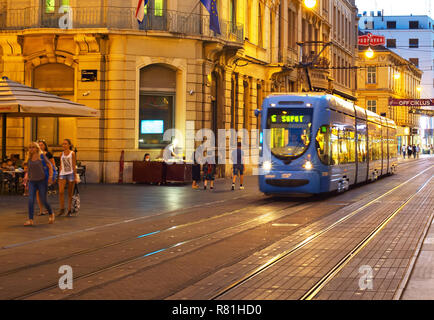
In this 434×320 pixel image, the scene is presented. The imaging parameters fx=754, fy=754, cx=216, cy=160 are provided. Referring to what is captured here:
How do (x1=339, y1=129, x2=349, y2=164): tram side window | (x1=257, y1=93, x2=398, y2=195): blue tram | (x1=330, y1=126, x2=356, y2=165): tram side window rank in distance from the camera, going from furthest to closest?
(x1=339, y1=129, x2=349, y2=164): tram side window
(x1=330, y1=126, x2=356, y2=165): tram side window
(x1=257, y1=93, x2=398, y2=195): blue tram

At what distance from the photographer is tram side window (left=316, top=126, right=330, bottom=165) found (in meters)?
21.6

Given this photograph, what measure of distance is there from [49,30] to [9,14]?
2421 mm

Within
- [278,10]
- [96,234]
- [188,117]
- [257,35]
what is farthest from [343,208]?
[278,10]

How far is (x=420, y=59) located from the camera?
408 ft

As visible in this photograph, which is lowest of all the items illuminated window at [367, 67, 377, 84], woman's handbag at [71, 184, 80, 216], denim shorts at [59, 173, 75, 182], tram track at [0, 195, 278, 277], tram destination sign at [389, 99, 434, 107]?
tram track at [0, 195, 278, 277]

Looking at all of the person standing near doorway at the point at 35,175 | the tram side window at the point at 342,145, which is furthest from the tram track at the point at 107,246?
the tram side window at the point at 342,145

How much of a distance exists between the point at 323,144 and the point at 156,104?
10661 millimetres

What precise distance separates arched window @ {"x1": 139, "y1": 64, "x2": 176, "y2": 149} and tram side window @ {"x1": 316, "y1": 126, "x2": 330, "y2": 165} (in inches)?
393

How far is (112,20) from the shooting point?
29406mm

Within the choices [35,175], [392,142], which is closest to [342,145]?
[35,175]

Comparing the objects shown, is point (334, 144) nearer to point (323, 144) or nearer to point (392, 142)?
point (323, 144)

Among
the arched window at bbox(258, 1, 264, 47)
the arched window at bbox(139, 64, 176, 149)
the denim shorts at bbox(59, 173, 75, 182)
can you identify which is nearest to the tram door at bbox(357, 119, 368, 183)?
the arched window at bbox(139, 64, 176, 149)

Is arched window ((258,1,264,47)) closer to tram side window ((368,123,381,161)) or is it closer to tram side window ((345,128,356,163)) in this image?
tram side window ((368,123,381,161))

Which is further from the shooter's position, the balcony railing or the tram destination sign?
the tram destination sign
